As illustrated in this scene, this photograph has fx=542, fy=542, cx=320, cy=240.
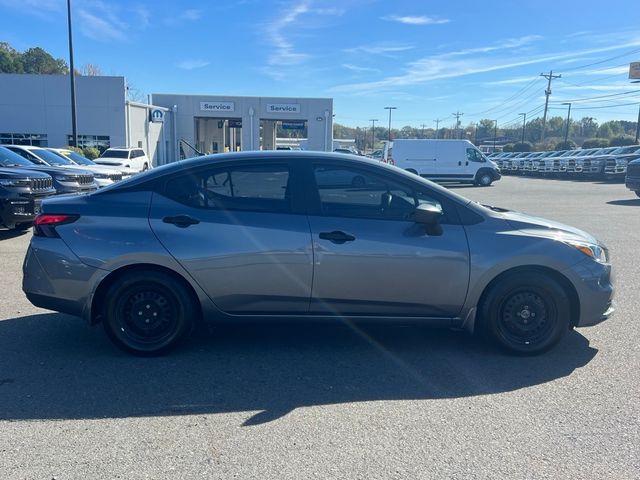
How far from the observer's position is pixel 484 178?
2870 centimetres

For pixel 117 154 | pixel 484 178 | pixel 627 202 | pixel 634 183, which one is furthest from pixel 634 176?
pixel 117 154

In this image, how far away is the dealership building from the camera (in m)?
36.4

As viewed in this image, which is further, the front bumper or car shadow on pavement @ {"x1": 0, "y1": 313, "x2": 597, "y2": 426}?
the front bumper

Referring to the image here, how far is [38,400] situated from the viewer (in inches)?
146

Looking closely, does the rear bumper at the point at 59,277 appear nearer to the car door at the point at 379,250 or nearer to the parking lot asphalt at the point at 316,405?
the parking lot asphalt at the point at 316,405

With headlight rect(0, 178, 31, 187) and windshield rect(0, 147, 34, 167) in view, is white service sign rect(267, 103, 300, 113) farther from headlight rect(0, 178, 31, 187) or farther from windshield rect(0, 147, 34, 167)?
headlight rect(0, 178, 31, 187)

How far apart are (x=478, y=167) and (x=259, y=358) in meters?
26.0

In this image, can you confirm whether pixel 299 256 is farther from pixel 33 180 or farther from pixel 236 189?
pixel 33 180

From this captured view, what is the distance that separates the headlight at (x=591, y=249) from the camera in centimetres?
449

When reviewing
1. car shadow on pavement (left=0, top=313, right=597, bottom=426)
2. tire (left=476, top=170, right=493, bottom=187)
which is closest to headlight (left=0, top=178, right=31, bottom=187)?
car shadow on pavement (left=0, top=313, right=597, bottom=426)

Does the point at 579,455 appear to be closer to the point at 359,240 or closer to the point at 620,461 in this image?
the point at 620,461

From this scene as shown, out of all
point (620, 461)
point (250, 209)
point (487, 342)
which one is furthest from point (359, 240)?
point (620, 461)

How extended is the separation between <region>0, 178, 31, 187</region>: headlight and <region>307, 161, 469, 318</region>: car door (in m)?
7.34

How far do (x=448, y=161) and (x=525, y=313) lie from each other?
25.0 metres
